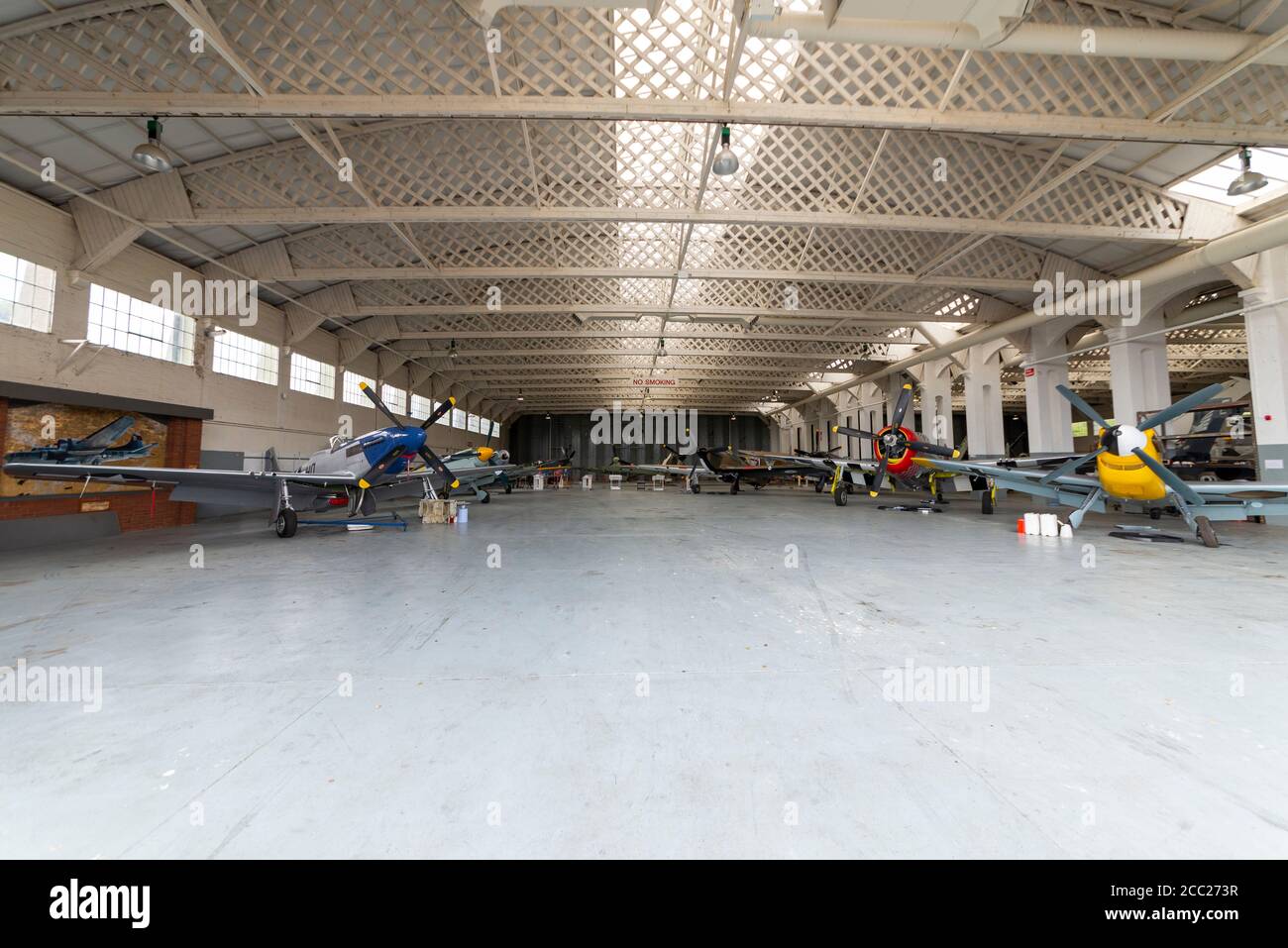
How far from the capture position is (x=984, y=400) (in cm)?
2053

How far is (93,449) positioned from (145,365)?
2.62 meters

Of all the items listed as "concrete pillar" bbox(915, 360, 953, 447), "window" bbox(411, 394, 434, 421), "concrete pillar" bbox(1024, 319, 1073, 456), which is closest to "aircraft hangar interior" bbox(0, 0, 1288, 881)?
"concrete pillar" bbox(1024, 319, 1073, 456)

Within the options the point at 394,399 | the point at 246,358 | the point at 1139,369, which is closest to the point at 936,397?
the point at 1139,369

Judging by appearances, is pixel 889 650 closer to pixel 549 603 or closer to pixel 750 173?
pixel 549 603

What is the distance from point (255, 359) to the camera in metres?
16.0

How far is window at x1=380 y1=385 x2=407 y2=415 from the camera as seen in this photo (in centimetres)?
2483
